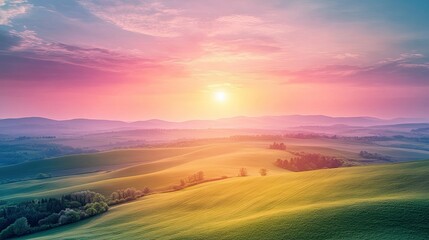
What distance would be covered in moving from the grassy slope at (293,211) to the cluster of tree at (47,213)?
433 centimetres

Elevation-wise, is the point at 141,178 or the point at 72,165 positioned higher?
the point at 72,165

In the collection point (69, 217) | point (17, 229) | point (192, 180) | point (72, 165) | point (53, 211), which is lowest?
point (17, 229)

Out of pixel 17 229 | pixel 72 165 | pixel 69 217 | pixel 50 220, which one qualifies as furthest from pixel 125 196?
pixel 72 165

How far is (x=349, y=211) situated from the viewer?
3266 cm

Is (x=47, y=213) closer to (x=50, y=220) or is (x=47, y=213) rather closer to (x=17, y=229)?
(x=50, y=220)

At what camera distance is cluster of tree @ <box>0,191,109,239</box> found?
64.2 meters

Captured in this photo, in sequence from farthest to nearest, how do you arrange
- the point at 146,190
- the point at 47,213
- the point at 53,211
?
the point at 146,190, the point at 53,211, the point at 47,213

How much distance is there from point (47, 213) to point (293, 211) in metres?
59.9

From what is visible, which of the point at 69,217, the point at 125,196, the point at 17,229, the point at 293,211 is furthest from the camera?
the point at 125,196

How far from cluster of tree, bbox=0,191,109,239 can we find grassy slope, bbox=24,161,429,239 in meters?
4.33

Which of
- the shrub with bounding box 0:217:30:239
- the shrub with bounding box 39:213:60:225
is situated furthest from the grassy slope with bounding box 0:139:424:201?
the shrub with bounding box 0:217:30:239

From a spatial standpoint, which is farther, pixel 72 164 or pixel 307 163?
pixel 72 164

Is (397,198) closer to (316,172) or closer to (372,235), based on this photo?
(372,235)

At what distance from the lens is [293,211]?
36.8 meters
